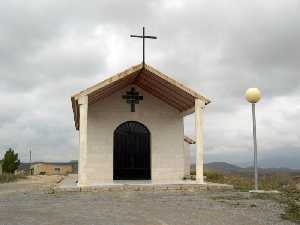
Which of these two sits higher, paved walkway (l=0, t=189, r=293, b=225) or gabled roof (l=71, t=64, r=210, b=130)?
gabled roof (l=71, t=64, r=210, b=130)

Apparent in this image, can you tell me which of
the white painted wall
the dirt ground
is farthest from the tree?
the dirt ground

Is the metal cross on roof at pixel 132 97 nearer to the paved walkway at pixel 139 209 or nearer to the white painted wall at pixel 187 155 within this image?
the white painted wall at pixel 187 155

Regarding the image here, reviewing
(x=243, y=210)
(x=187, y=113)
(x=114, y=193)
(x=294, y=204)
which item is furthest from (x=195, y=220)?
(x=187, y=113)

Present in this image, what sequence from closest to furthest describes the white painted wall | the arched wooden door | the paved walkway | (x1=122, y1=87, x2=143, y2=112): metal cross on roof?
the paved walkway, the arched wooden door, (x1=122, y1=87, x2=143, y2=112): metal cross on roof, the white painted wall

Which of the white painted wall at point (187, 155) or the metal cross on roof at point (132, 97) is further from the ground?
the metal cross on roof at point (132, 97)

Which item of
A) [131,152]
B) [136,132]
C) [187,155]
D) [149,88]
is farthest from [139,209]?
[187,155]

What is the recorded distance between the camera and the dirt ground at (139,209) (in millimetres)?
8281

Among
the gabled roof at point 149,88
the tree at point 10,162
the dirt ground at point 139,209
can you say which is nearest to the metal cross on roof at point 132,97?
the gabled roof at point 149,88

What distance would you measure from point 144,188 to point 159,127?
5.81m

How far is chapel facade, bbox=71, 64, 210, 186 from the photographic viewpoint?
18.5 meters

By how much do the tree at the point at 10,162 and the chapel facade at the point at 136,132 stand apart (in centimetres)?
3507

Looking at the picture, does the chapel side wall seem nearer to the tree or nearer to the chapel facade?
the chapel facade

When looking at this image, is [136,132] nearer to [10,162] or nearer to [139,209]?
[139,209]

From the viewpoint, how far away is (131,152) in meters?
19.0
